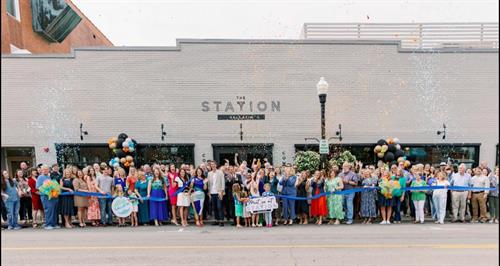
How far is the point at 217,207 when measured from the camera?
961cm

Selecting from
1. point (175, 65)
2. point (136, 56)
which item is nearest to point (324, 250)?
point (175, 65)

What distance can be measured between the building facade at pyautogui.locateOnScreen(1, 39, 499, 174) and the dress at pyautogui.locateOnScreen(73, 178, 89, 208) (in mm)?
4890

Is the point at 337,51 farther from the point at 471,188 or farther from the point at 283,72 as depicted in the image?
the point at 471,188

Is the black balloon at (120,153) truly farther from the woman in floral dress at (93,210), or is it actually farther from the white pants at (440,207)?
the white pants at (440,207)

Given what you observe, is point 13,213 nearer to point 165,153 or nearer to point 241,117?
point 165,153

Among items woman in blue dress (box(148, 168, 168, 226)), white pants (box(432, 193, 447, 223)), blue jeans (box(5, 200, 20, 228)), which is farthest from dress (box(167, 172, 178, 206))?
white pants (box(432, 193, 447, 223))

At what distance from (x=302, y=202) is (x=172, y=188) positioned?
368 cm

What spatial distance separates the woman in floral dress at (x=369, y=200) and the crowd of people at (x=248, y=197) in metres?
0.03

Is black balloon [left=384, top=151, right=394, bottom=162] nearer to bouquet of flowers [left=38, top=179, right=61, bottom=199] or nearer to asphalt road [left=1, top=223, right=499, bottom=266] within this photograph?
asphalt road [left=1, top=223, right=499, bottom=266]

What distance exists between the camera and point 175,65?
14.7 m

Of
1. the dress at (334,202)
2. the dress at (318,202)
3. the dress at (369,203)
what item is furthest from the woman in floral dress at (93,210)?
the dress at (369,203)

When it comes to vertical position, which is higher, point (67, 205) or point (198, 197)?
point (198, 197)

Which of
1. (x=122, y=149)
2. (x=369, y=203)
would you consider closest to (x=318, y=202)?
(x=369, y=203)

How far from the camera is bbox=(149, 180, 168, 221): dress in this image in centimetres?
957
